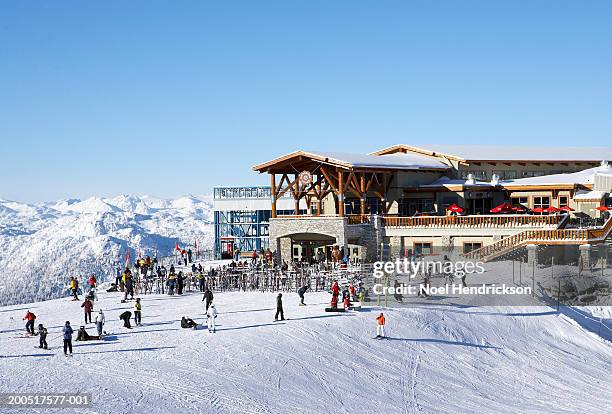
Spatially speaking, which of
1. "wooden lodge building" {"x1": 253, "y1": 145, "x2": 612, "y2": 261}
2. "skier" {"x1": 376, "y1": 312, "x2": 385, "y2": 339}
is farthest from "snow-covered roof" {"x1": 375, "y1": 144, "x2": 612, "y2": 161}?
"skier" {"x1": 376, "y1": 312, "x2": 385, "y2": 339}

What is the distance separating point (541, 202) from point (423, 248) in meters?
9.26

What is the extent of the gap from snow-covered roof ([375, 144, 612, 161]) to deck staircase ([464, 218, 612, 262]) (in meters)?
13.5

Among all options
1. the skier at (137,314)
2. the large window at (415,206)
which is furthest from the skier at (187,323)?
the large window at (415,206)

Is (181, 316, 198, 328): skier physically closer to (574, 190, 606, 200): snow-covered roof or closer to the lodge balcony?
the lodge balcony

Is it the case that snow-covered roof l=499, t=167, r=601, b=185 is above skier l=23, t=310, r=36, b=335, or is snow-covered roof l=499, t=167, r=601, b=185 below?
above

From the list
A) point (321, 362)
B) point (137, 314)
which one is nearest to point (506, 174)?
point (321, 362)

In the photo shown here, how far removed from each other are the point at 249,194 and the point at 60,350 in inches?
2087

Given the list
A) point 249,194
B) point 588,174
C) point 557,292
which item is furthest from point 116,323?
point 249,194

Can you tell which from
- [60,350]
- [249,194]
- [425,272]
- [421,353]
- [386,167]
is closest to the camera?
[60,350]

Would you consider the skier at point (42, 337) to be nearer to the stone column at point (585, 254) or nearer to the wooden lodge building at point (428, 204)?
the wooden lodge building at point (428, 204)

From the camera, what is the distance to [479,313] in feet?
121

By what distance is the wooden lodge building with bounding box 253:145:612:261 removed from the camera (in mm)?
46244

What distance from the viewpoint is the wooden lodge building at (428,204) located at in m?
46.2

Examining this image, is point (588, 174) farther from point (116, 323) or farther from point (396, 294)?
point (116, 323)
